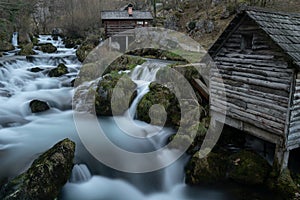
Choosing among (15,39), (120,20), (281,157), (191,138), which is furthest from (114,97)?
(15,39)

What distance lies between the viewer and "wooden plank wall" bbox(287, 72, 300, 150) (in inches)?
234

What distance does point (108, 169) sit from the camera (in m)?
7.96

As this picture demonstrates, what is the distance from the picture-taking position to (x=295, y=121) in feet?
20.3

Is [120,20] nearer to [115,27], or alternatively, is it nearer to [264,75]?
[115,27]

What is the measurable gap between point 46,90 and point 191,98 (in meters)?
9.56

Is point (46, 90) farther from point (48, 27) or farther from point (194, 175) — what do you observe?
point (48, 27)

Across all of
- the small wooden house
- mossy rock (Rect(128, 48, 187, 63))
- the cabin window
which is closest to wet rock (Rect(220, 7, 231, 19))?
mossy rock (Rect(128, 48, 187, 63))

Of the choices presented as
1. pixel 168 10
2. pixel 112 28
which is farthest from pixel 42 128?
pixel 168 10

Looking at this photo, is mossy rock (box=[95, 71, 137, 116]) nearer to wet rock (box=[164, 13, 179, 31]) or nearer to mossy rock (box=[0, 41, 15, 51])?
mossy rock (box=[0, 41, 15, 51])

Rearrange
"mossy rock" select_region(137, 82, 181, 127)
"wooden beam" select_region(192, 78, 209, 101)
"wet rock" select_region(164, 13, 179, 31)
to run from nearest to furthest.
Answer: "wooden beam" select_region(192, 78, 209, 101), "mossy rock" select_region(137, 82, 181, 127), "wet rock" select_region(164, 13, 179, 31)

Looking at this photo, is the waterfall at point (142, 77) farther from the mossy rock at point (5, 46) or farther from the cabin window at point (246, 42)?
the mossy rock at point (5, 46)

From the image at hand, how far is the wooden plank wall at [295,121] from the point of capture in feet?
19.5

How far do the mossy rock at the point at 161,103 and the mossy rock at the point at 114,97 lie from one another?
893 millimetres

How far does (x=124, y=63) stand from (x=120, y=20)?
26.1 feet
